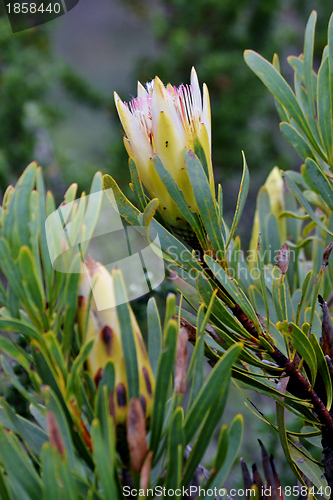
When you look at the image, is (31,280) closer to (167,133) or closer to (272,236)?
(167,133)

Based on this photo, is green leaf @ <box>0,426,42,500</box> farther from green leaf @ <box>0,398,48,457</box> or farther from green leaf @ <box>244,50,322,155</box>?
green leaf @ <box>244,50,322,155</box>

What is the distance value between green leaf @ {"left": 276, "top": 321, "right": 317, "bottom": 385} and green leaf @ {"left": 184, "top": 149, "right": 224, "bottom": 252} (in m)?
0.05

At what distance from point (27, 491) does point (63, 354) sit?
0.17ft

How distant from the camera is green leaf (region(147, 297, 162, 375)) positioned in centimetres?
21

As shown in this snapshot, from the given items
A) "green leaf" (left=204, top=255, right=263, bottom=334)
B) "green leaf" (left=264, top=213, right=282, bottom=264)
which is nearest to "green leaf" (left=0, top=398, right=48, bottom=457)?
"green leaf" (left=204, top=255, right=263, bottom=334)

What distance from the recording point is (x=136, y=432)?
164mm

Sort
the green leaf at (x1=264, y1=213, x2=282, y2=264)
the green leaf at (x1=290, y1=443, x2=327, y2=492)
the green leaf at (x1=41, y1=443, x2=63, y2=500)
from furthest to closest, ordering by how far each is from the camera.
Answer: the green leaf at (x1=264, y1=213, x2=282, y2=264) → the green leaf at (x1=290, y1=443, x2=327, y2=492) → the green leaf at (x1=41, y1=443, x2=63, y2=500)

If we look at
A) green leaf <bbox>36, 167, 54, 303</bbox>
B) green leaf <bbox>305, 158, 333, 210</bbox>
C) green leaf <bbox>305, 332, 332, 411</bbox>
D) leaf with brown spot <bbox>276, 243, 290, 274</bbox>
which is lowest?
green leaf <bbox>305, 332, 332, 411</bbox>

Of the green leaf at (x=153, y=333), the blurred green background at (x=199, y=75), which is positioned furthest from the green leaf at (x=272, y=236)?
the blurred green background at (x=199, y=75)

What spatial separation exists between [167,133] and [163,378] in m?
0.12

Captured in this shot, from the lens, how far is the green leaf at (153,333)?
0.67 ft

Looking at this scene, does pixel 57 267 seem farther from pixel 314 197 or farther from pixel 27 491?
pixel 314 197

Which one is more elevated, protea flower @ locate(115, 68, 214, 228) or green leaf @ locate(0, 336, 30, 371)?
protea flower @ locate(115, 68, 214, 228)

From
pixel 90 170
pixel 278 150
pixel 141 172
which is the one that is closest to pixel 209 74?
pixel 278 150
